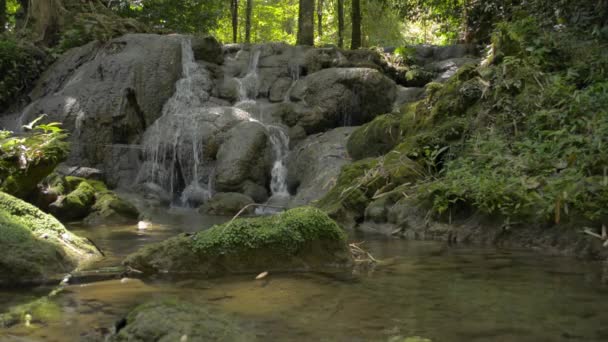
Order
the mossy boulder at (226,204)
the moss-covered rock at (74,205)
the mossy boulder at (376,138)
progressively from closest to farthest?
the moss-covered rock at (74,205)
the mossy boulder at (376,138)
the mossy boulder at (226,204)

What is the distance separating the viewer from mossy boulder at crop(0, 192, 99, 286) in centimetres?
482

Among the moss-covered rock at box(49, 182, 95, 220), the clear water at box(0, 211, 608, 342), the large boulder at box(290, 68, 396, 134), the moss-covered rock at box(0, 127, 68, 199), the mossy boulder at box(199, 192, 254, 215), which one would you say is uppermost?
the large boulder at box(290, 68, 396, 134)

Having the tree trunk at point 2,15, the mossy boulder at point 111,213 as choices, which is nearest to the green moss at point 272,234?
the mossy boulder at point 111,213

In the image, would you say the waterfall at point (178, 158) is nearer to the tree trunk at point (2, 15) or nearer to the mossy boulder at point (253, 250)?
the mossy boulder at point (253, 250)

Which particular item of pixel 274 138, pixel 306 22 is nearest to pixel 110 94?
pixel 274 138

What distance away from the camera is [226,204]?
11086 mm

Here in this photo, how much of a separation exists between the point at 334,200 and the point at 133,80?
27.4 feet

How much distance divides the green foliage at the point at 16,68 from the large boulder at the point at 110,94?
0.45 metres

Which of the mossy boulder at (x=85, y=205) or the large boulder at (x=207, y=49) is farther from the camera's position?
the large boulder at (x=207, y=49)

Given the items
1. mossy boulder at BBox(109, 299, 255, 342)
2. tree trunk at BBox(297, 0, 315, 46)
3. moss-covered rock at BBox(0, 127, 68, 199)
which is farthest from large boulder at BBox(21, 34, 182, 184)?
mossy boulder at BBox(109, 299, 255, 342)

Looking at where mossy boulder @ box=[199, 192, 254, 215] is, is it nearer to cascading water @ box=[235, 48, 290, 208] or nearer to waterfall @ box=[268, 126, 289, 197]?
cascading water @ box=[235, 48, 290, 208]

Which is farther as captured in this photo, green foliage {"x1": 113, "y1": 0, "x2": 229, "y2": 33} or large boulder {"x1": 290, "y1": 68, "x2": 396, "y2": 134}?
green foliage {"x1": 113, "y1": 0, "x2": 229, "y2": 33}

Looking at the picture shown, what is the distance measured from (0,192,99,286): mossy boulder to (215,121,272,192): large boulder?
254 inches

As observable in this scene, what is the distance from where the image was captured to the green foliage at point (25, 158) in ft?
26.2
